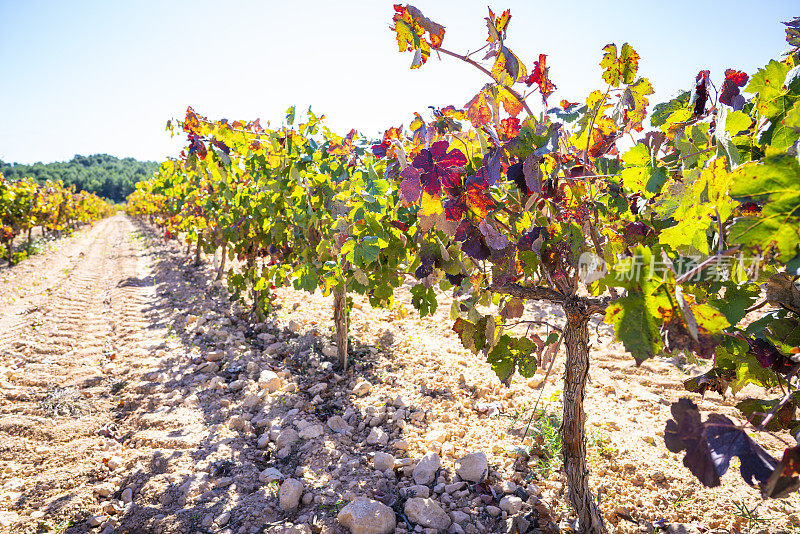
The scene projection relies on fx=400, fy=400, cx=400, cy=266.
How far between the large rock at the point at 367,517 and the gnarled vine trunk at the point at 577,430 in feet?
3.06

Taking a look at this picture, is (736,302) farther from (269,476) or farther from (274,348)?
(274,348)

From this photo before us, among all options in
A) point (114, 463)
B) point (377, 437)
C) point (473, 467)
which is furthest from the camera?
point (377, 437)

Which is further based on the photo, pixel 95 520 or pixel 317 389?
pixel 317 389

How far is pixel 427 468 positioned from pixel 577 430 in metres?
1.00

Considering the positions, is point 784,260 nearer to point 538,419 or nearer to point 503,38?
point 503,38

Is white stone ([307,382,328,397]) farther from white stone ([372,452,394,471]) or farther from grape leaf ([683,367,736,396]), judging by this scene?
grape leaf ([683,367,736,396])

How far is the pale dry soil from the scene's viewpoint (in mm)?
2232

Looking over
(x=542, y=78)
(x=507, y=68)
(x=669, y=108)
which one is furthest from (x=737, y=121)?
(x=507, y=68)

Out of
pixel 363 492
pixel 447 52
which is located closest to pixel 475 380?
pixel 363 492

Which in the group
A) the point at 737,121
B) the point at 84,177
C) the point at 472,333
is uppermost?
the point at 84,177

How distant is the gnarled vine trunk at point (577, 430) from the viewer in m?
1.86

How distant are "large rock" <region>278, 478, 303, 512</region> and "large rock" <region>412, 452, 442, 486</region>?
697mm

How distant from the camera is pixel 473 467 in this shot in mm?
2422

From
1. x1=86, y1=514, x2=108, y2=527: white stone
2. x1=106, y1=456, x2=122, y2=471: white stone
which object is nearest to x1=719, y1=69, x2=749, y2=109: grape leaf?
x1=86, y1=514, x2=108, y2=527: white stone
